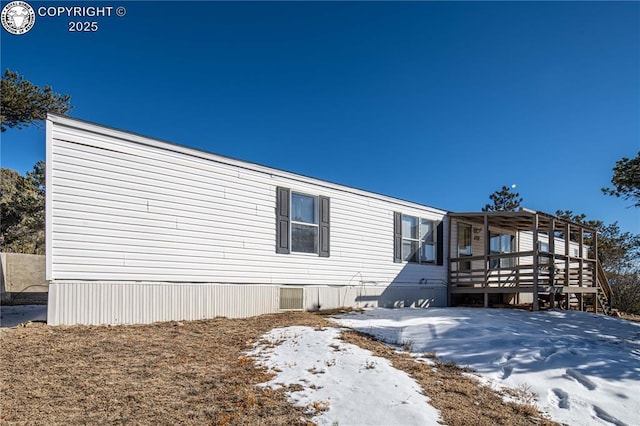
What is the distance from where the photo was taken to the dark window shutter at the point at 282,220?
28.3 feet

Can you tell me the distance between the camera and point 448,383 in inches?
162

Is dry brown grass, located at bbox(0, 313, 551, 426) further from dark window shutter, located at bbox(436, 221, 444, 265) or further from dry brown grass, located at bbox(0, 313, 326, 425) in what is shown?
dark window shutter, located at bbox(436, 221, 444, 265)

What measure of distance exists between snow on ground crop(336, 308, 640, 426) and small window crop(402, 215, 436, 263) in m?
2.84

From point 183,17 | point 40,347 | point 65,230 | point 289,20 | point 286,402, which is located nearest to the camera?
point 286,402

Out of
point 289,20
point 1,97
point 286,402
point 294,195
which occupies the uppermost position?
point 289,20

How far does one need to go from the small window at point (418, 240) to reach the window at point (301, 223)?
316 centimetres

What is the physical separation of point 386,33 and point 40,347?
10.0 meters

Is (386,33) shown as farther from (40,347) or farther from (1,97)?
(1,97)

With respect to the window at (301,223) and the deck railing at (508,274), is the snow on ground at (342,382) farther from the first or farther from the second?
the deck railing at (508,274)

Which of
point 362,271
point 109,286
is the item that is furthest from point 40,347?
point 362,271

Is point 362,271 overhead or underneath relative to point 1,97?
underneath

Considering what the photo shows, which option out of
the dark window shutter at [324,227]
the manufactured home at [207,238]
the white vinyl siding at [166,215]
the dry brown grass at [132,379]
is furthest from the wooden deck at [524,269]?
the dry brown grass at [132,379]

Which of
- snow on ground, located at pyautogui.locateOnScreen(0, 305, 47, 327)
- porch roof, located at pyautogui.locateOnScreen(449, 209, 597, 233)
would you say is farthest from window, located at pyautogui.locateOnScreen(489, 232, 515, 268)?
snow on ground, located at pyautogui.locateOnScreen(0, 305, 47, 327)

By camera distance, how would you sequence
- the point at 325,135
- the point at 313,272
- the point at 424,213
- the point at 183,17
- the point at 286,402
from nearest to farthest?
the point at 286,402
the point at 183,17
the point at 313,272
the point at 424,213
the point at 325,135
